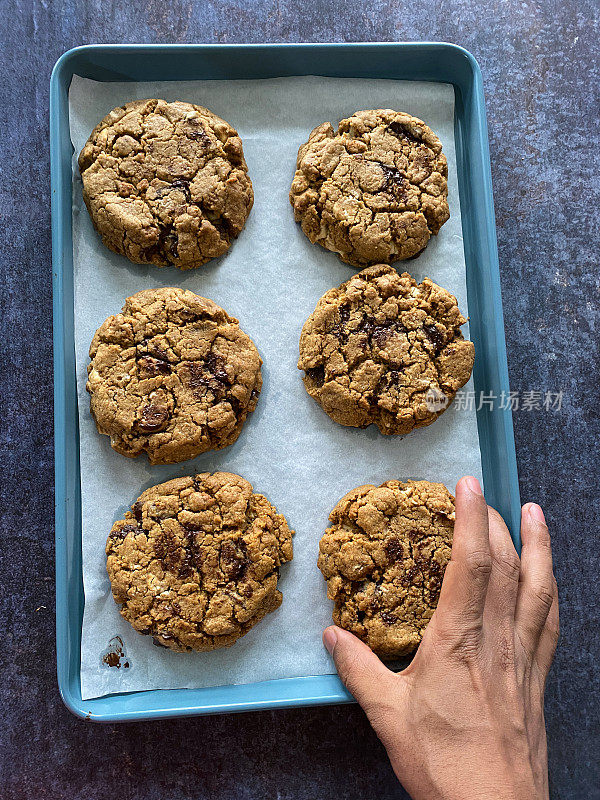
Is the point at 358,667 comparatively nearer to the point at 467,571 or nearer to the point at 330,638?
the point at 330,638

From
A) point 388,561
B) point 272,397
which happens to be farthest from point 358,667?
point 272,397

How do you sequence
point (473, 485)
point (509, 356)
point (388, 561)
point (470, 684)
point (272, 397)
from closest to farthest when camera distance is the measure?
point (470, 684) < point (473, 485) < point (388, 561) < point (272, 397) < point (509, 356)

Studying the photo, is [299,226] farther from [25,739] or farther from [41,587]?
[25,739]

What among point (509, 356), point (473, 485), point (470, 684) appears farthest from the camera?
point (509, 356)

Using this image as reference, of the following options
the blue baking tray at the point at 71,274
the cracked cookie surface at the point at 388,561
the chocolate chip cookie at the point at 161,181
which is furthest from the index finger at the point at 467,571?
the chocolate chip cookie at the point at 161,181

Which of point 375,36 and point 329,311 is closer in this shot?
point 329,311

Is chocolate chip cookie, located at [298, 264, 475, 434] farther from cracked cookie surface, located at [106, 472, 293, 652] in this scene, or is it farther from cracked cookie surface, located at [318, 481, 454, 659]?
cracked cookie surface, located at [106, 472, 293, 652]

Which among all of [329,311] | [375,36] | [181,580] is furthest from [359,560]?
[375,36]
